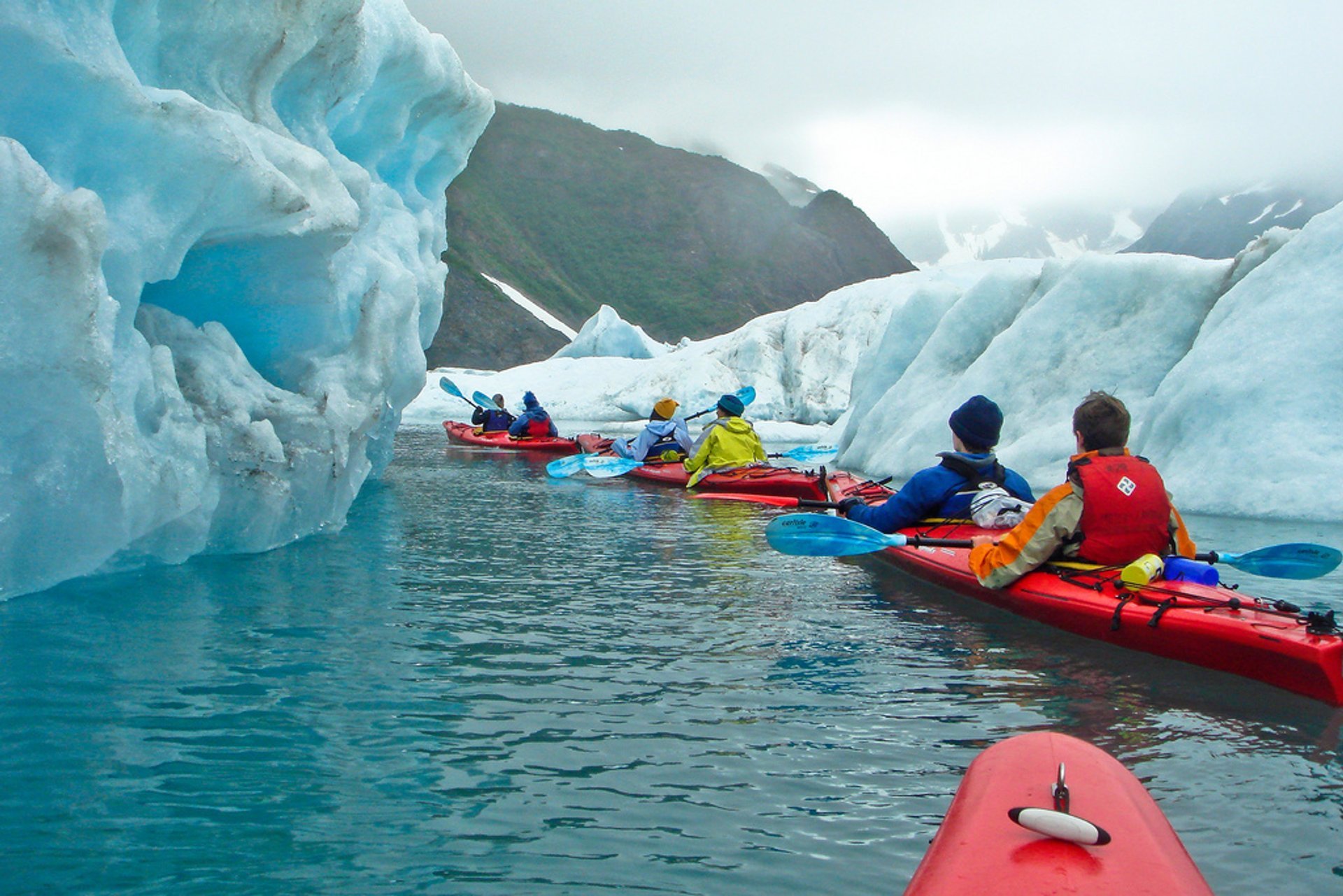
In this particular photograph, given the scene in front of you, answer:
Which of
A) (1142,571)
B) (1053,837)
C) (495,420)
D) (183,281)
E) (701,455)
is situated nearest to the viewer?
(1053,837)

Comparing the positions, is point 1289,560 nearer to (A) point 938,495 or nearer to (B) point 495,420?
(A) point 938,495

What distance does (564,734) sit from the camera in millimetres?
3615

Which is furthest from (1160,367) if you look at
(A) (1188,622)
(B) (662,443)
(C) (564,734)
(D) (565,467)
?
(C) (564,734)

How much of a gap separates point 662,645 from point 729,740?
1281mm

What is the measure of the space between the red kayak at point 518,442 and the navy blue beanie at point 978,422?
9935 millimetres

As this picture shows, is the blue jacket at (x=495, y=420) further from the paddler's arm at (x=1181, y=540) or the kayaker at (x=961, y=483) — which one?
the paddler's arm at (x=1181, y=540)

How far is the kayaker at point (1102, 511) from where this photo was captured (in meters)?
4.86

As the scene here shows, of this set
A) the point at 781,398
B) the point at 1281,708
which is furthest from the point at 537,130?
the point at 1281,708

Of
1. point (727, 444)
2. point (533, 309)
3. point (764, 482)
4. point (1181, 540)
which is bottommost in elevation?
point (1181, 540)

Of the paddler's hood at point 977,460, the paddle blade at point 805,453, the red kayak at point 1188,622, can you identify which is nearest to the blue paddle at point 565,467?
the paddle blade at point 805,453

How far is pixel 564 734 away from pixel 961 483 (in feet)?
11.4

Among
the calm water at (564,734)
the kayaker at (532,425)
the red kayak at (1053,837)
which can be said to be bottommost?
the calm water at (564,734)

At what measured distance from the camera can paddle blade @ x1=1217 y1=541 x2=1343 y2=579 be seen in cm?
525

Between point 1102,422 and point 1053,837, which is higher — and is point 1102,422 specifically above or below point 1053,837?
above
